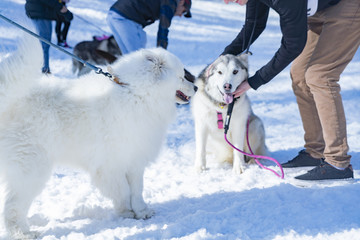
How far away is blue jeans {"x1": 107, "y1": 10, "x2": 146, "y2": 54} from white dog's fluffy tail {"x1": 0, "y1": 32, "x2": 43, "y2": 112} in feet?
7.96

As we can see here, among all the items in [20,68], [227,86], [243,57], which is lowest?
[227,86]

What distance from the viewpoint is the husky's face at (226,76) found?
3.28 meters

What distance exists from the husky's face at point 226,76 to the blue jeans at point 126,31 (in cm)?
135

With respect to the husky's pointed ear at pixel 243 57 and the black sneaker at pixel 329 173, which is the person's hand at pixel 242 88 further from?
the black sneaker at pixel 329 173

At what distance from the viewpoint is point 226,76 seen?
3316mm

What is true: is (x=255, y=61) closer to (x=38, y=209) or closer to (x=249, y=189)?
(x=249, y=189)

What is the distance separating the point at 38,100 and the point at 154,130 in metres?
0.84

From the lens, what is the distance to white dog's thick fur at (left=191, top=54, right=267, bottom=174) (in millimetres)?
3352

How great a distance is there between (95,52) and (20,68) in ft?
14.6

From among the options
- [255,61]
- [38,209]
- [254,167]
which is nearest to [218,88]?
[254,167]

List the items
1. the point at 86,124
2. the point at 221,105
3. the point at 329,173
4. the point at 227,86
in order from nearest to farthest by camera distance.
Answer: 1. the point at 86,124
2. the point at 329,173
3. the point at 227,86
4. the point at 221,105

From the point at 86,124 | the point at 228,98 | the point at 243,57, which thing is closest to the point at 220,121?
the point at 228,98

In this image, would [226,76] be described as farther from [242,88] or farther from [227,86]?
[242,88]

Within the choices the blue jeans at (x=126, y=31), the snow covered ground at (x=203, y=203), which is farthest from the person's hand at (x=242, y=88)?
the blue jeans at (x=126, y=31)
